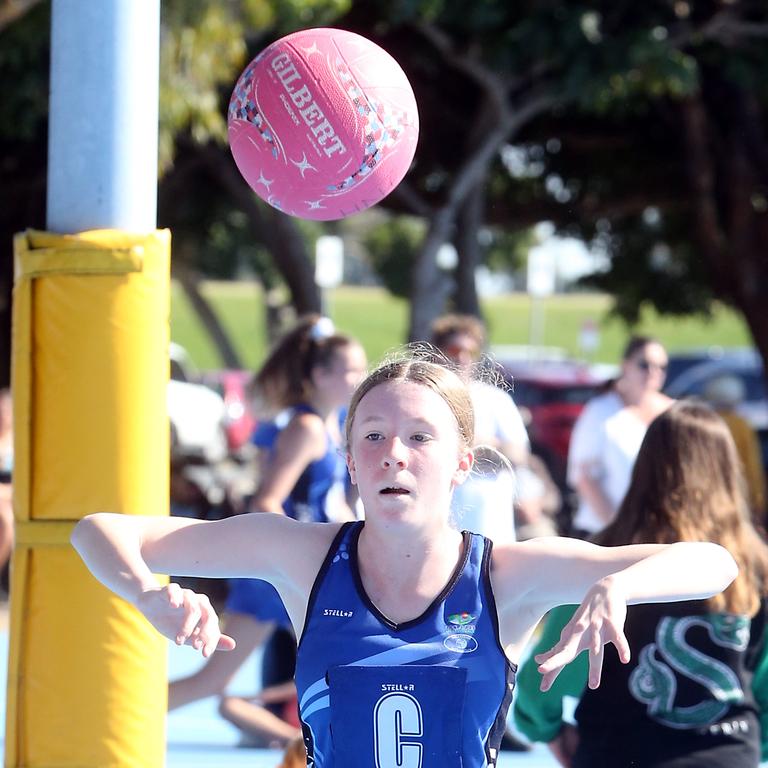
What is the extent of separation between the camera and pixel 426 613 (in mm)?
2408

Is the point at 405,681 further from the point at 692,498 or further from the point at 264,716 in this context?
the point at 264,716

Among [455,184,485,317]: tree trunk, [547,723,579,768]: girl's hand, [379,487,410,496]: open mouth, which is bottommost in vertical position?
[547,723,579,768]: girl's hand

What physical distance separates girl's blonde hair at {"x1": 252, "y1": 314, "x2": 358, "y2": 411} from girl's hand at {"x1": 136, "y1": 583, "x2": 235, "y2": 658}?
3.02 m

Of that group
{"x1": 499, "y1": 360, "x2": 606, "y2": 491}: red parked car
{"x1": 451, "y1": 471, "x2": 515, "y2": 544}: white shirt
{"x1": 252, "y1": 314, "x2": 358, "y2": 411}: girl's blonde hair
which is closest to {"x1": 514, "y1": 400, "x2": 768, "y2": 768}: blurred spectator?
{"x1": 451, "y1": 471, "x2": 515, "y2": 544}: white shirt

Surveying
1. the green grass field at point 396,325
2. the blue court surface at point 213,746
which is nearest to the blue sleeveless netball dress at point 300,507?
the blue court surface at point 213,746

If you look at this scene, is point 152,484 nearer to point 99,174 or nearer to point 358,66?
point 99,174

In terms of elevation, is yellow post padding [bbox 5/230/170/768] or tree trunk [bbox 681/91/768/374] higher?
tree trunk [bbox 681/91/768/374]

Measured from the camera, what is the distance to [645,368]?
21.0ft

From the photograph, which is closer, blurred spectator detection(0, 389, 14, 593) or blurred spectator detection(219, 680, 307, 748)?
blurred spectator detection(219, 680, 307, 748)

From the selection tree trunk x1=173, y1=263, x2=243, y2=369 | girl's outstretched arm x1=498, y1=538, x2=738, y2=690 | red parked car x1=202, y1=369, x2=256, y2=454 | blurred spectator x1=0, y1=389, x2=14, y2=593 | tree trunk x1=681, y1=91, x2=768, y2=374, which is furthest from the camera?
tree trunk x1=173, y1=263, x2=243, y2=369

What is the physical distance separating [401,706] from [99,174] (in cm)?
165

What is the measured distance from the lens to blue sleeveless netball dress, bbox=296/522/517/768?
7.79ft

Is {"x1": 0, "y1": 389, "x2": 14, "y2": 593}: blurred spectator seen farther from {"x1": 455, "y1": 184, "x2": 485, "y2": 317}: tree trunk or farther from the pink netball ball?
{"x1": 455, "y1": 184, "x2": 485, "y2": 317}: tree trunk

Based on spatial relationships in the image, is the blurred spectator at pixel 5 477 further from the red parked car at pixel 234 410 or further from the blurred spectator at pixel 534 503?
the red parked car at pixel 234 410
